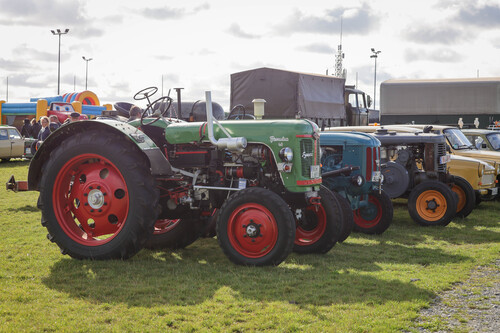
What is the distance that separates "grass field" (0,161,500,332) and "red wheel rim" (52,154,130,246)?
36 cm

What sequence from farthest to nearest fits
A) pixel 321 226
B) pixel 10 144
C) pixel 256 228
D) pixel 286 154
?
pixel 10 144, pixel 321 226, pixel 286 154, pixel 256 228

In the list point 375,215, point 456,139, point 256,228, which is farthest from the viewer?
point 456,139

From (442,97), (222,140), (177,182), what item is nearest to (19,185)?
Answer: (177,182)

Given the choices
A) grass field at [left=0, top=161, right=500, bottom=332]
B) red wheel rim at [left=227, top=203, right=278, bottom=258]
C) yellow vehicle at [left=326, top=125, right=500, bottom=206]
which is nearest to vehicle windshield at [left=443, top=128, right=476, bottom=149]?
yellow vehicle at [left=326, top=125, right=500, bottom=206]

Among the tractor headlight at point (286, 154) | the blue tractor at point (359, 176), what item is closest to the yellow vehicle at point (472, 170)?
the blue tractor at point (359, 176)

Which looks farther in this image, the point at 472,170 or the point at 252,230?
the point at 472,170

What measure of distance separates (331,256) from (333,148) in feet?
8.64

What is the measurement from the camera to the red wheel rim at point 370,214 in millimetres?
8672

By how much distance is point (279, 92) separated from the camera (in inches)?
680

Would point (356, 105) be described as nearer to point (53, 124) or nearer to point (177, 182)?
point (53, 124)

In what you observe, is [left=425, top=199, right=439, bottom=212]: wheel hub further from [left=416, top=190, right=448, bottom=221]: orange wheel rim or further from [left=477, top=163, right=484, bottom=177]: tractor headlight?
[left=477, top=163, right=484, bottom=177]: tractor headlight

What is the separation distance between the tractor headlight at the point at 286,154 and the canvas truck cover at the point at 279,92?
11004 millimetres

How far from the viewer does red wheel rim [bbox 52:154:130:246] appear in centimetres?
596

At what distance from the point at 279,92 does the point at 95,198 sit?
11.8 meters
